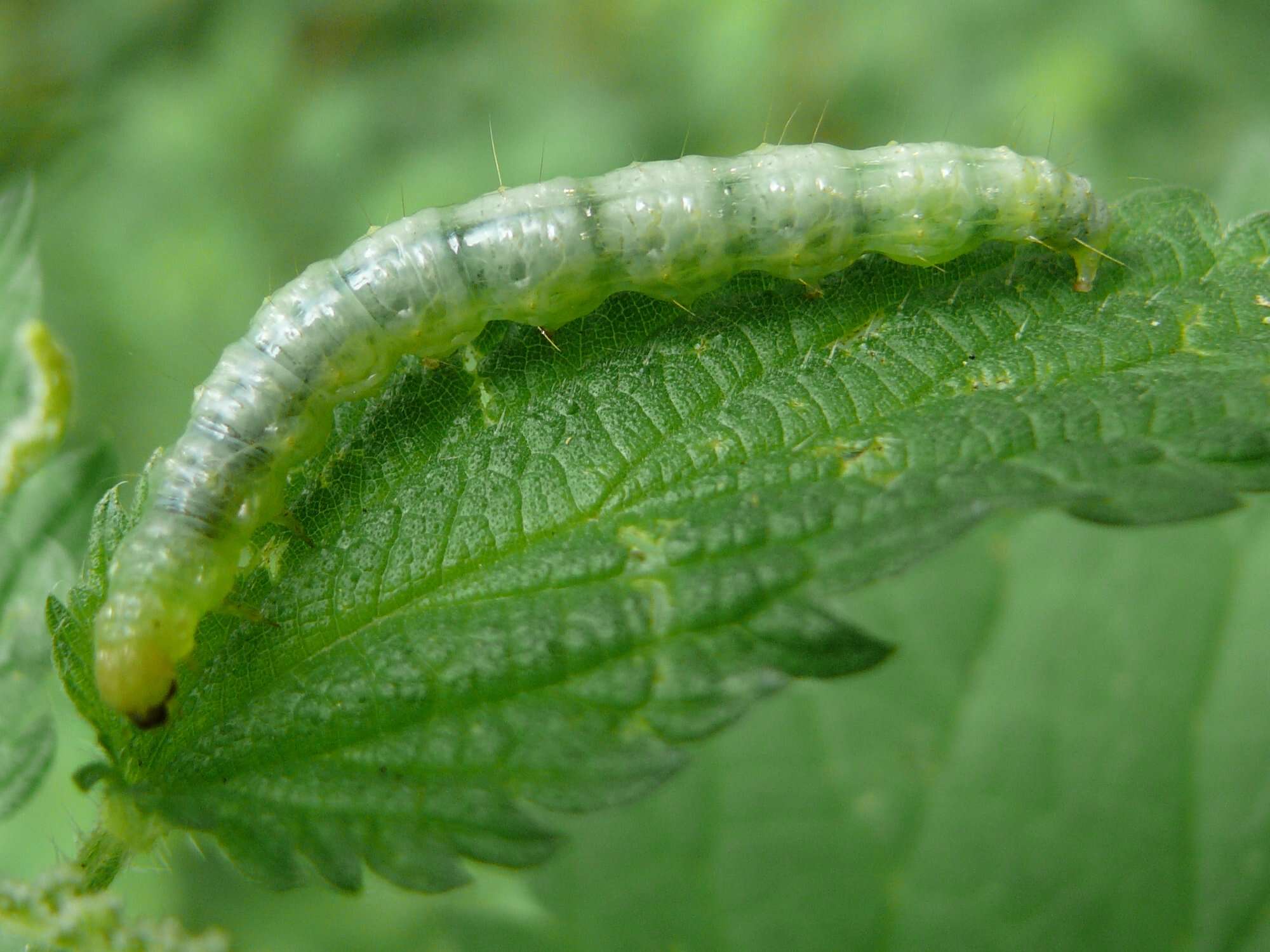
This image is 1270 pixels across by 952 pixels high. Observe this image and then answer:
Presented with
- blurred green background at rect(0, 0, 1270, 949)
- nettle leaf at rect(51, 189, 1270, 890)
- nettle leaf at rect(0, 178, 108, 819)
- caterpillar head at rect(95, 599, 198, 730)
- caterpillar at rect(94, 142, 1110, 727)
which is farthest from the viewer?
blurred green background at rect(0, 0, 1270, 949)

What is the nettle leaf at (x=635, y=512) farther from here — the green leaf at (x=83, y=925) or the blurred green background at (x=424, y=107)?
the blurred green background at (x=424, y=107)

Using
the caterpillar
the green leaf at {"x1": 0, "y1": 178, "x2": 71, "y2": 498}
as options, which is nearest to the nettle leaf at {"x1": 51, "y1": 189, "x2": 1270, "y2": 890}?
the caterpillar

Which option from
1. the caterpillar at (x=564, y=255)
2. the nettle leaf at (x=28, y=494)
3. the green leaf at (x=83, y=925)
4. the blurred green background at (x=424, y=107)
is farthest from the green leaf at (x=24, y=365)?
the blurred green background at (x=424, y=107)

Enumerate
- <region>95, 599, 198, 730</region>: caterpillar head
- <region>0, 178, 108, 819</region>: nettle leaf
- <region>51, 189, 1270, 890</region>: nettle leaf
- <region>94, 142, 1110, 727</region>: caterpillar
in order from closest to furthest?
<region>51, 189, 1270, 890</region>: nettle leaf < <region>95, 599, 198, 730</region>: caterpillar head < <region>0, 178, 108, 819</region>: nettle leaf < <region>94, 142, 1110, 727</region>: caterpillar

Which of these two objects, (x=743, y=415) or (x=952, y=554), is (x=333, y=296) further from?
(x=952, y=554)

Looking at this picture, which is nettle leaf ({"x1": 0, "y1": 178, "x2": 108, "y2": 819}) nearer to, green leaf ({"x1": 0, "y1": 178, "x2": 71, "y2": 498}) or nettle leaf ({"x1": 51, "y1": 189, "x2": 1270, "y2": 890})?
green leaf ({"x1": 0, "y1": 178, "x2": 71, "y2": 498})

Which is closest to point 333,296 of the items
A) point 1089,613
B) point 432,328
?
point 432,328
